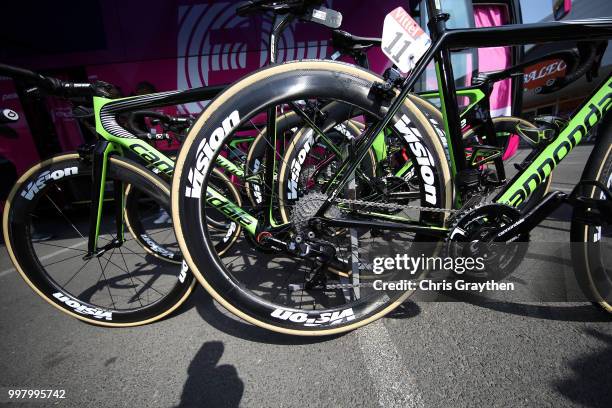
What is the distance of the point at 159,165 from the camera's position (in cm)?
142

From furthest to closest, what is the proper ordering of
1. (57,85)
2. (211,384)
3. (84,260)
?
(84,260) → (57,85) → (211,384)

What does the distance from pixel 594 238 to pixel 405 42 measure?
137cm

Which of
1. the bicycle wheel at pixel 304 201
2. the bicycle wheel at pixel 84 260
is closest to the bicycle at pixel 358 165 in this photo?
the bicycle wheel at pixel 304 201

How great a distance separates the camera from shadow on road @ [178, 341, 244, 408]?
108cm

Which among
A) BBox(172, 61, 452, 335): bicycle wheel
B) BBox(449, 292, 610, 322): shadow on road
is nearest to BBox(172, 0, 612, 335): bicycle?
BBox(172, 61, 452, 335): bicycle wheel

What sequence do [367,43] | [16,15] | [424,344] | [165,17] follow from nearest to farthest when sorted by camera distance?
[424,344], [367,43], [16,15], [165,17]

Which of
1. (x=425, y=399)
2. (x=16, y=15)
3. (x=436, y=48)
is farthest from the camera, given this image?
(x=16, y=15)

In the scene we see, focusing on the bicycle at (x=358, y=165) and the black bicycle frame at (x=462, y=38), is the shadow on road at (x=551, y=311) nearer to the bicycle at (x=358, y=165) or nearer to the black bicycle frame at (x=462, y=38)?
the bicycle at (x=358, y=165)

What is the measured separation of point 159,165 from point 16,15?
4371mm

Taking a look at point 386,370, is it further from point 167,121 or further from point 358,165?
point 167,121

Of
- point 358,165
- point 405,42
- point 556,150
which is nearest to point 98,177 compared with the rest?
point 358,165

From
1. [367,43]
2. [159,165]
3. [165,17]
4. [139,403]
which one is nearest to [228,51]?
[165,17]

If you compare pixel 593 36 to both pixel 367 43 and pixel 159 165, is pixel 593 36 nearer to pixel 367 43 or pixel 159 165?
pixel 367 43

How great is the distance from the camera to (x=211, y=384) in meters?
1.16
